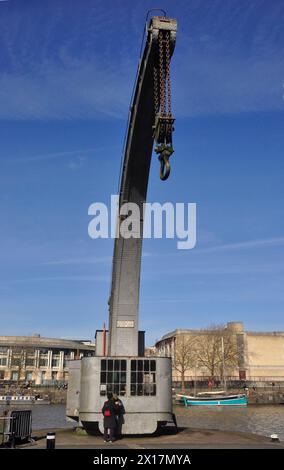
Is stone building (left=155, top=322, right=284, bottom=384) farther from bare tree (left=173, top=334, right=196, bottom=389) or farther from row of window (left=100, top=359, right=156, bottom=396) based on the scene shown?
row of window (left=100, top=359, right=156, bottom=396)

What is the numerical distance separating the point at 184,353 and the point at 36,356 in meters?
51.9

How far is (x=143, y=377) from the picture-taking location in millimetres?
18938

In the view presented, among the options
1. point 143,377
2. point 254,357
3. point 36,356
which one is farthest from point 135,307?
point 36,356

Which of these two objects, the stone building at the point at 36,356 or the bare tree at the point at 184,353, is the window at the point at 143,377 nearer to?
the bare tree at the point at 184,353

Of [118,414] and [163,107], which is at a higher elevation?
[163,107]

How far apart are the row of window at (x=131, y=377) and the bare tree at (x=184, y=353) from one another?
252 ft

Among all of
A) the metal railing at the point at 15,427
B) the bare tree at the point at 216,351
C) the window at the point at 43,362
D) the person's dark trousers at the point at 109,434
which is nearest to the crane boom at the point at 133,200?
the person's dark trousers at the point at 109,434

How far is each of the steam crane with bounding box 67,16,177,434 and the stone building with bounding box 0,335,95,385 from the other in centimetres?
10344

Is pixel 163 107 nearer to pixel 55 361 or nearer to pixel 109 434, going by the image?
pixel 109 434

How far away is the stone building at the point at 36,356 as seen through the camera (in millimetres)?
125438

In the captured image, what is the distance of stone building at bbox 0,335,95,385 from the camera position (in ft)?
412
